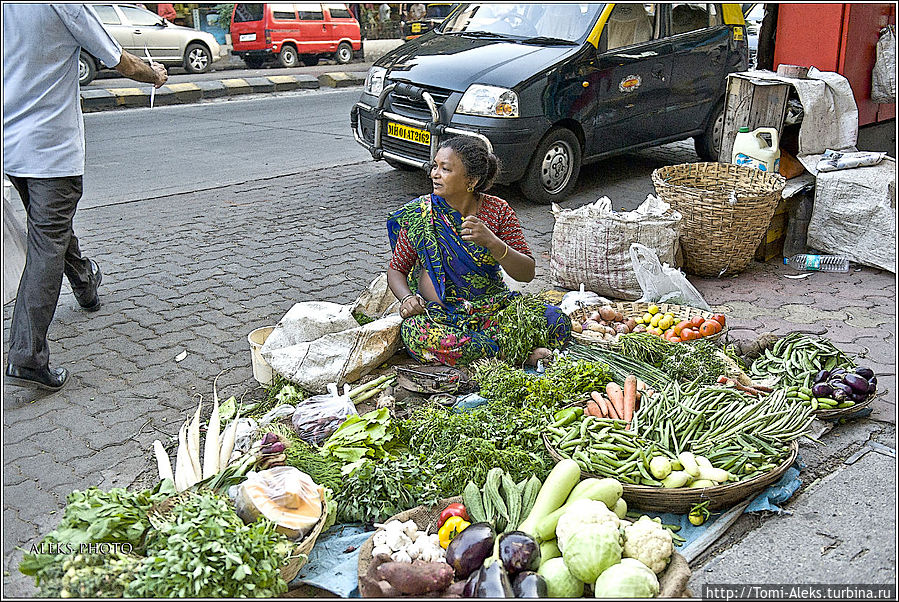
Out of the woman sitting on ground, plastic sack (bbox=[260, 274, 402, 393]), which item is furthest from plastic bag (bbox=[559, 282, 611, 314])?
plastic sack (bbox=[260, 274, 402, 393])

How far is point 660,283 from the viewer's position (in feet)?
16.4

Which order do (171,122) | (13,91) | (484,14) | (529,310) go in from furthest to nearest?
(171,122), (484,14), (529,310), (13,91)

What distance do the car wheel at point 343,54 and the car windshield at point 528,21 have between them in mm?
15477

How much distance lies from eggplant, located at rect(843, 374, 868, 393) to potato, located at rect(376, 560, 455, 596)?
7.55ft

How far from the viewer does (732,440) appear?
3215mm

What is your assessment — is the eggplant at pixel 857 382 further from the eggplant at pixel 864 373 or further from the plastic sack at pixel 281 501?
the plastic sack at pixel 281 501

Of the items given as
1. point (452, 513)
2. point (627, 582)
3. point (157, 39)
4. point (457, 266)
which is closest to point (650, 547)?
point (627, 582)

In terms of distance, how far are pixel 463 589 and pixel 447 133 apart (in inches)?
204

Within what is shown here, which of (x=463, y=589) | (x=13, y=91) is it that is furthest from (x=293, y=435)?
(x=13, y=91)

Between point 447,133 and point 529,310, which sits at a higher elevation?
point 447,133

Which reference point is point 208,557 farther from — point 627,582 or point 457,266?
point 457,266

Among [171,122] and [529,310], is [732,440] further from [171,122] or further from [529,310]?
[171,122]

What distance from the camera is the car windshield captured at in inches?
301

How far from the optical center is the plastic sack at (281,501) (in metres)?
2.70
